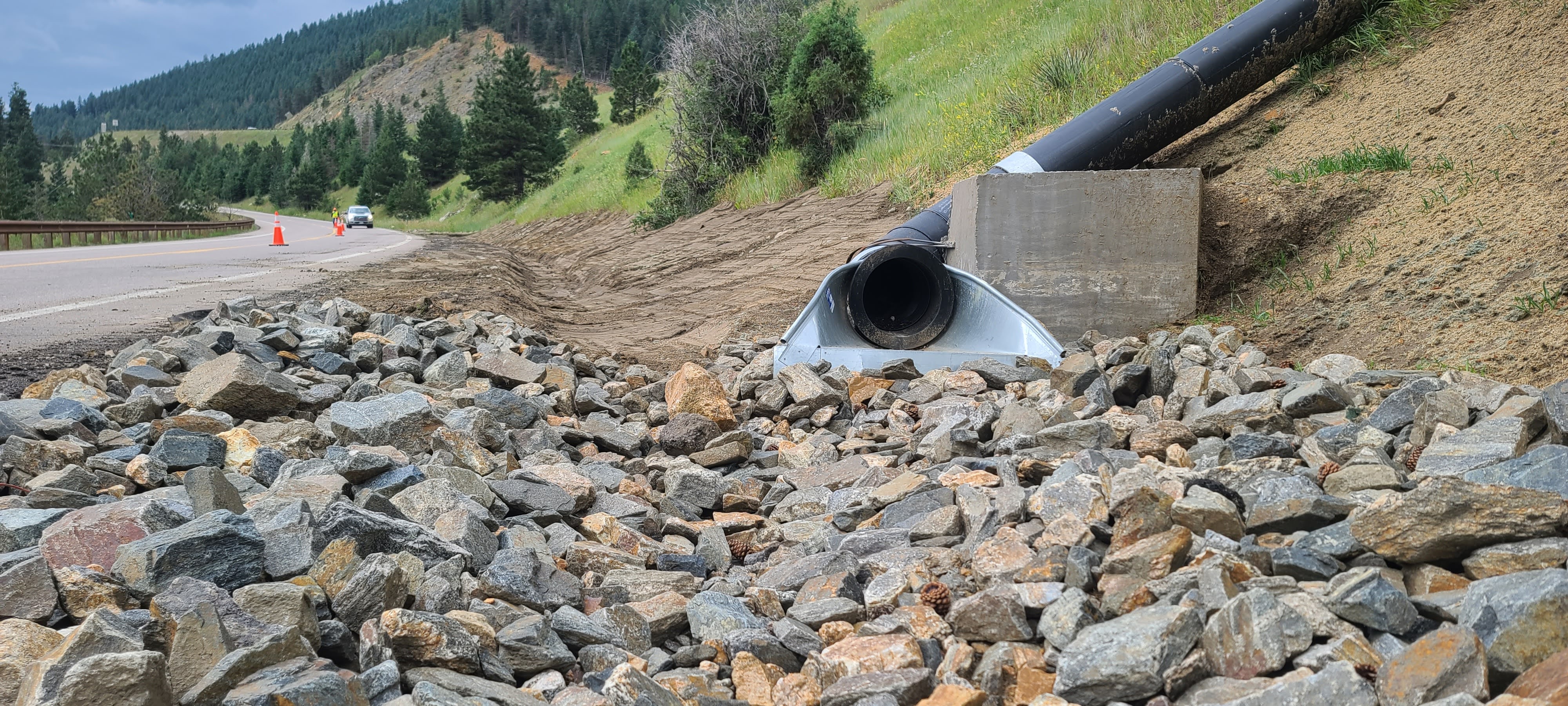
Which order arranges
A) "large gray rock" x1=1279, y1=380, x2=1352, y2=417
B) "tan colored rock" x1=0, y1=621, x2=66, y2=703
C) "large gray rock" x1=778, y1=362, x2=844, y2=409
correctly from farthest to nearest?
"large gray rock" x1=778, y1=362, x2=844, y2=409 < "large gray rock" x1=1279, y1=380, x2=1352, y2=417 < "tan colored rock" x1=0, y1=621, x2=66, y2=703

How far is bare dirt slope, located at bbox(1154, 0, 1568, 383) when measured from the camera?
16.3 feet

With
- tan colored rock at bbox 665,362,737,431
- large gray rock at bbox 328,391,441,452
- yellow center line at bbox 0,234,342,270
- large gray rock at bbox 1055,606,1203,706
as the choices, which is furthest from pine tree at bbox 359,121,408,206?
large gray rock at bbox 1055,606,1203,706

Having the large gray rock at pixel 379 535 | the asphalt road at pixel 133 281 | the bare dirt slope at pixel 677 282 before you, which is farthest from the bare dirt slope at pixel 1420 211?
the asphalt road at pixel 133 281

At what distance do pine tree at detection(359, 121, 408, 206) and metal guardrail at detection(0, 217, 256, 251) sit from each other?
144 ft

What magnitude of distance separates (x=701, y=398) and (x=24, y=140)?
100152 mm

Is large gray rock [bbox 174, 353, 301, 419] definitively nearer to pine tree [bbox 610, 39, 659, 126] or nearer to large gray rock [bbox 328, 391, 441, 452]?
large gray rock [bbox 328, 391, 441, 452]

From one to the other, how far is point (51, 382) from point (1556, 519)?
6.37 m

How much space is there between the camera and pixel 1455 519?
259 cm

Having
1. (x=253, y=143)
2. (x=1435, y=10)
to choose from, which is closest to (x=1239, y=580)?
(x=1435, y=10)

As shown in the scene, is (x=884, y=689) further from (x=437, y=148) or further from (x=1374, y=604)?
(x=437, y=148)

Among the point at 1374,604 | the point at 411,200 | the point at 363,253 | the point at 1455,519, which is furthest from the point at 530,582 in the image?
the point at 411,200

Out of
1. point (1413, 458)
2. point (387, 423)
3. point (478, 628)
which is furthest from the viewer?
point (387, 423)

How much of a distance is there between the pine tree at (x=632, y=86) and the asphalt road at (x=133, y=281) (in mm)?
39998

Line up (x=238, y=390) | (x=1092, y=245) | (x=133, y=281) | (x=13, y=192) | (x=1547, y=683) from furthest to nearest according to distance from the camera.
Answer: (x=13, y=192) < (x=133, y=281) < (x=1092, y=245) < (x=238, y=390) < (x=1547, y=683)
